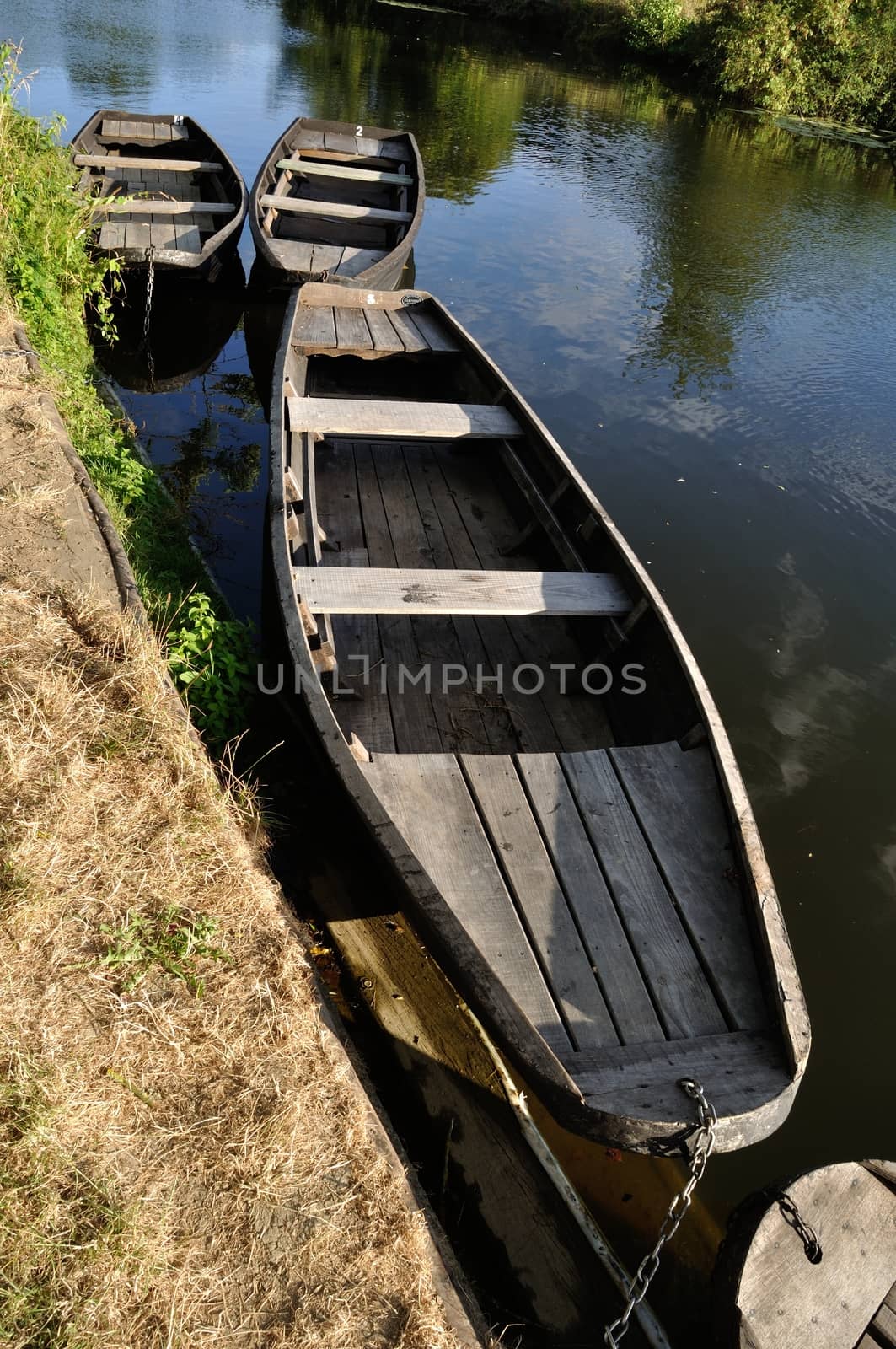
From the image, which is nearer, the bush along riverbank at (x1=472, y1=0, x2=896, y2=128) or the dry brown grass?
the dry brown grass

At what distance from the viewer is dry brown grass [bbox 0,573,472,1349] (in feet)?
7.68

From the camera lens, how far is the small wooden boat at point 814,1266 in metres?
2.86

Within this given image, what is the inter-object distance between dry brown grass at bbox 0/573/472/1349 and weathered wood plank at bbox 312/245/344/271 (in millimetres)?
7011

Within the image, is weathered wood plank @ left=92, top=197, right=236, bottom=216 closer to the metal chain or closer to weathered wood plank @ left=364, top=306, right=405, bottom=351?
weathered wood plank @ left=364, top=306, right=405, bottom=351

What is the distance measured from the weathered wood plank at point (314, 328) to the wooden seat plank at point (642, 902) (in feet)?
16.1

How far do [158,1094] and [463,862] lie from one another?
52.7 inches

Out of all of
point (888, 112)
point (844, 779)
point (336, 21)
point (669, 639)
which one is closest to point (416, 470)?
point (669, 639)

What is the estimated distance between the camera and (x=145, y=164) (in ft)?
36.0

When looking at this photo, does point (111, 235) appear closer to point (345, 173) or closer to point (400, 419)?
point (345, 173)

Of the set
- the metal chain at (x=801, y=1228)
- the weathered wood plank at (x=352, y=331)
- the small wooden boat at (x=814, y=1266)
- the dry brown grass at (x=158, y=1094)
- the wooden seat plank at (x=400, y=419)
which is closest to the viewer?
the dry brown grass at (x=158, y=1094)

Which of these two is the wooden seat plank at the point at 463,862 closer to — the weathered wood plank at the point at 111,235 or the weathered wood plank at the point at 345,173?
the weathered wood plank at the point at 111,235

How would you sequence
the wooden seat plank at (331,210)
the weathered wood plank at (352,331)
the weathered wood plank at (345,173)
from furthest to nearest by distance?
1. the weathered wood plank at (345,173)
2. the wooden seat plank at (331,210)
3. the weathered wood plank at (352,331)

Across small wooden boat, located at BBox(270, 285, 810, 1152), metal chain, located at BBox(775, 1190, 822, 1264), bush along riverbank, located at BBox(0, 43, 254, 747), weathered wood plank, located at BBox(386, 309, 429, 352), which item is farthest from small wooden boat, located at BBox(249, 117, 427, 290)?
metal chain, located at BBox(775, 1190, 822, 1264)

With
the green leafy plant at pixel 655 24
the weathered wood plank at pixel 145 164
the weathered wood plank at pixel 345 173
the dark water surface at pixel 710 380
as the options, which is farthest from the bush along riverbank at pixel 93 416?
the green leafy plant at pixel 655 24
